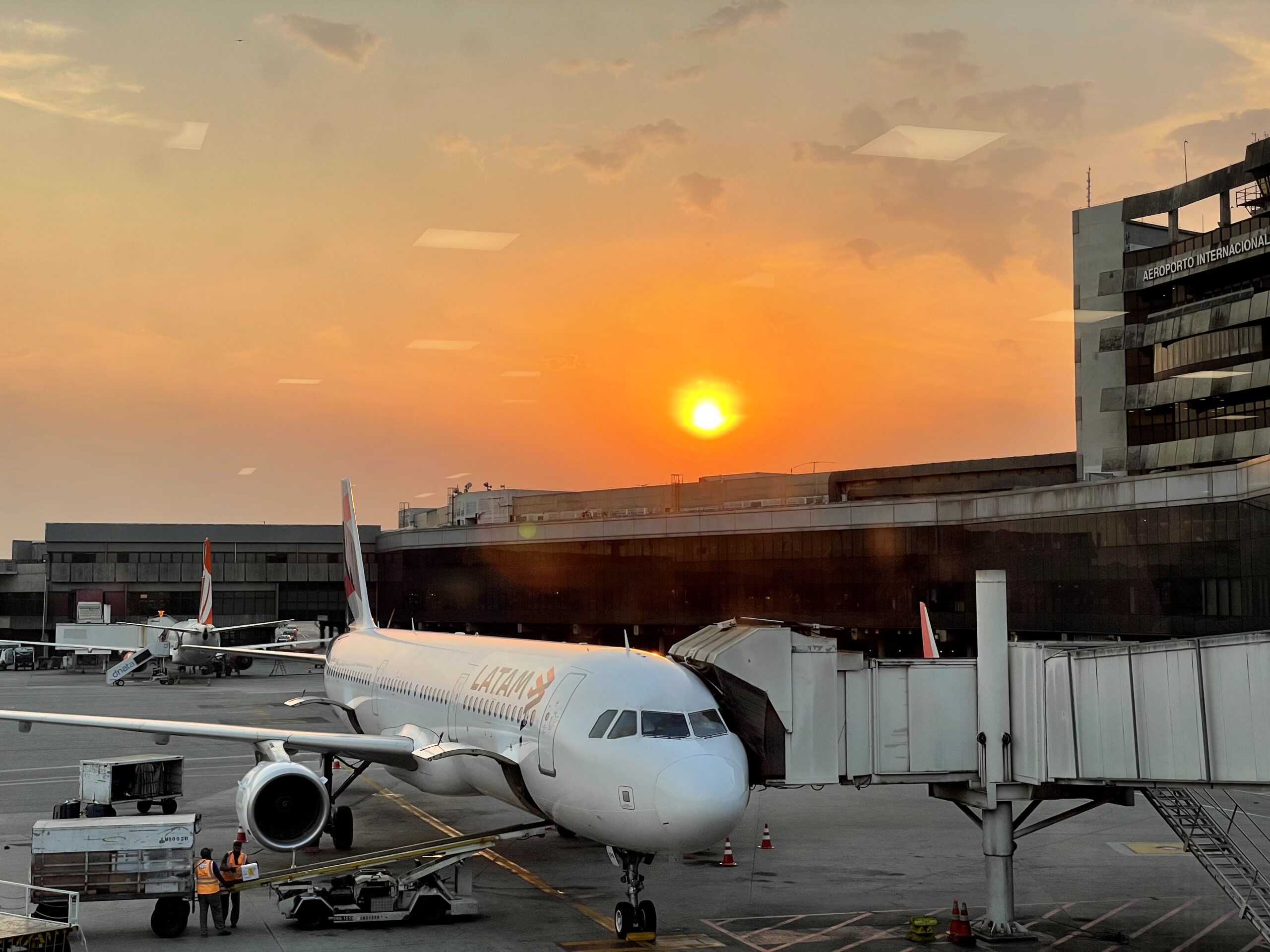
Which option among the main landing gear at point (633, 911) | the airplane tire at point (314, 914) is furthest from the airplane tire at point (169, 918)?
the main landing gear at point (633, 911)

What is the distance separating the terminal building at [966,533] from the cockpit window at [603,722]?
31.8 meters

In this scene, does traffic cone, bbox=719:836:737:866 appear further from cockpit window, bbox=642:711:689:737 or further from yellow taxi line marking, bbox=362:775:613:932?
cockpit window, bbox=642:711:689:737

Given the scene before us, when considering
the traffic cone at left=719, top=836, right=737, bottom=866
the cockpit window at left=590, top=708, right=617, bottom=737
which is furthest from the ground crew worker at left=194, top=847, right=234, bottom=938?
the traffic cone at left=719, top=836, right=737, bottom=866

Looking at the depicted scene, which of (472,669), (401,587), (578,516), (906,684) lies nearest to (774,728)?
(906,684)

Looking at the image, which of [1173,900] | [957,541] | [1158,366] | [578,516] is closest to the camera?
[1173,900]

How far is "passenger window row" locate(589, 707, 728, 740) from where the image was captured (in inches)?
794

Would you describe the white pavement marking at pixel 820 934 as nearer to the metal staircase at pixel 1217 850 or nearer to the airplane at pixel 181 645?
the metal staircase at pixel 1217 850

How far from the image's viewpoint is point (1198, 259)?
79.1 meters

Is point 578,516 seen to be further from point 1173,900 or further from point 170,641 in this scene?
point 1173,900

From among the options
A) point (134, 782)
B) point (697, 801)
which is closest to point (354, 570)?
point (134, 782)

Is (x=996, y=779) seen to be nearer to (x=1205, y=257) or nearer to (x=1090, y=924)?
(x=1090, y=924)

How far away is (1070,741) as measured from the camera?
69.5 ft

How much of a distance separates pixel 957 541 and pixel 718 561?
20118 millimetres

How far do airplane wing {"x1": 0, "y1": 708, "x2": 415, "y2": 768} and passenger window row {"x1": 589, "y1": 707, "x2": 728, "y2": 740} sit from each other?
8596 mm
